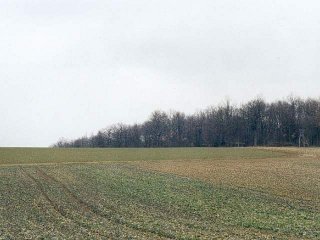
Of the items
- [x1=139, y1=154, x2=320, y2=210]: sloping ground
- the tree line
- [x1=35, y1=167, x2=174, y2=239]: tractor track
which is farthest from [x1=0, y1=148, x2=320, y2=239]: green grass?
the tree line

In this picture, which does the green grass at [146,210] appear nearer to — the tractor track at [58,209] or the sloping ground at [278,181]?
the tractor track at [58,209]

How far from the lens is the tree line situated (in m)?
146

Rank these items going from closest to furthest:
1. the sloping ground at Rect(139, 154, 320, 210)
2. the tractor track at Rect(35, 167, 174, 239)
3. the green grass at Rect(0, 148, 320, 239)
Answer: the tractor track at Rect(35, 167, 174, 239), the green grass at Rect(0, 148, 320, 239), the sloping ground at Rect(139, 154, 320, 210)

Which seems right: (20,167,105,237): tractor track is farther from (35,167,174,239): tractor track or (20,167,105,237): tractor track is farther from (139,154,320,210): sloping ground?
(139,154,320,210): sloping ground

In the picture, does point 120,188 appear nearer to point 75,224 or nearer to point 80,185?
point 80,185

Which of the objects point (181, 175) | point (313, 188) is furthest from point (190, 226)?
point (181, 175)

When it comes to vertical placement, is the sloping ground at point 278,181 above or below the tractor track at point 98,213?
above

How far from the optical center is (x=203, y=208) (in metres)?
28.5

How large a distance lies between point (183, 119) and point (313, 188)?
504 ft

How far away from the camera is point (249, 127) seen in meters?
161

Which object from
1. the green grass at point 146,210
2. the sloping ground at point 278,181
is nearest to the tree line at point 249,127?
the sloping ground at point 278,181

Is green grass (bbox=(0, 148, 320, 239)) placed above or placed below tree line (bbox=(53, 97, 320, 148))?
below

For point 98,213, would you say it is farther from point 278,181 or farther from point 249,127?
point 249,127

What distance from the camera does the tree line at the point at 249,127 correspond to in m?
146
